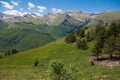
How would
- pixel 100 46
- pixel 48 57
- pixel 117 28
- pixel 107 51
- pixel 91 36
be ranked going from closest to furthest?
pixel 107 51, pixel 100 46, pixel 48 57, pixel 117 28, pixel 91 36

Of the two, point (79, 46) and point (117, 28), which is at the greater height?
point (117, 28)

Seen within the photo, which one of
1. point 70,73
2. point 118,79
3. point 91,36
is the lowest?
point 118,79

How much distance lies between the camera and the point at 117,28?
357ft

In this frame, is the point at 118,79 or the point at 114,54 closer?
the point at 118,79

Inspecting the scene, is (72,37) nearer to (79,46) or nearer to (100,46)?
(79,46)

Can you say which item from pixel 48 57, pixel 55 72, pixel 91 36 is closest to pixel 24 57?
pixel 48 57

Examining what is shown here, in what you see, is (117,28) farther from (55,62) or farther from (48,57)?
(55,62)

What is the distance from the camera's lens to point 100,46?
299 ft

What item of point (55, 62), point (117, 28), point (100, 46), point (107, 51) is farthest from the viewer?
point (117, 28)

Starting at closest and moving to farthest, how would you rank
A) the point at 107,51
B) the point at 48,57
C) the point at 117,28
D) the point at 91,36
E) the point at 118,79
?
the point at 118,79 → the point at 107,51 → the point at 48,57 → the point at 117,28 → the point at 91,36

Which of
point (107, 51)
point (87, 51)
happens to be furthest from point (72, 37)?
point (107, 51)

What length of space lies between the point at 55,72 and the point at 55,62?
1202mm

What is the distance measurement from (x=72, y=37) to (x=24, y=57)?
3199 cm

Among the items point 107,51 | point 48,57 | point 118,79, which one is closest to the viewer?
point 118,79
